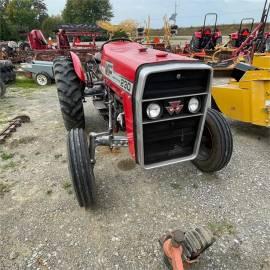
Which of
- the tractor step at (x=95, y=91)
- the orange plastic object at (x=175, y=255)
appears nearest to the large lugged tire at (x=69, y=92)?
the tractor step at (x=95, y=91)

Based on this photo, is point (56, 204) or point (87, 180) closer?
point (87, 180)

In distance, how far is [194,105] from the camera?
2.35m

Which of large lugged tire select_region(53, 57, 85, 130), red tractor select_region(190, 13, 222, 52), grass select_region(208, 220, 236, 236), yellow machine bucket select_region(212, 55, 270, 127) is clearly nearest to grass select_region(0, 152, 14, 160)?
large lugged tire select_region(53, 57, 85, 130)

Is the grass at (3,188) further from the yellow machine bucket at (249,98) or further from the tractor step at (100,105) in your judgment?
the yellow machine bucket at (249,98)

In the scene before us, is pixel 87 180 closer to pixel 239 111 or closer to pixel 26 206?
pixel 26 206

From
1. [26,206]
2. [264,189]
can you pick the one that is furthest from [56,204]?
[264,189]

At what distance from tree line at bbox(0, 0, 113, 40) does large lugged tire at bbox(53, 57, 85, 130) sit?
35157 millimetres

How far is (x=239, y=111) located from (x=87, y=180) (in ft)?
8.46

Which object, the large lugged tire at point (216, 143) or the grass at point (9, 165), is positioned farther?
the grass at point (9, 165)

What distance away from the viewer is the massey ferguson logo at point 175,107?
7.34ft

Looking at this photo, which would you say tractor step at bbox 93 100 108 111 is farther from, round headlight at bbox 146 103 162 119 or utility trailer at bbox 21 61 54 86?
utility trailer at bbox 21 61 54 86

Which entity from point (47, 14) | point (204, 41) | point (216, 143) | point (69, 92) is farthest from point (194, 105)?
point (47, 14)

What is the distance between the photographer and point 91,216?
257 centimetres

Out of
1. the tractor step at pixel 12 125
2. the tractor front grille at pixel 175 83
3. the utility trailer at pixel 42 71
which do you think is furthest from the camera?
the utility trailer at pixel 42 71
